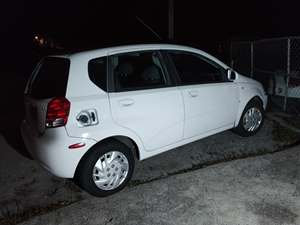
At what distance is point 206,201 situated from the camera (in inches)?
137

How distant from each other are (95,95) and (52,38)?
122ft

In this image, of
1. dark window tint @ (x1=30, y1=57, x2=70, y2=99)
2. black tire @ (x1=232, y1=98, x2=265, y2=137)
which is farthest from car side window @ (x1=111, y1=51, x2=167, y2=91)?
black tire @ (x1=232, y1=98, x2=265, y2=137)

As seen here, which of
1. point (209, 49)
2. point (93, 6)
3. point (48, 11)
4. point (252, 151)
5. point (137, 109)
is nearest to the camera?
point (137, 109)

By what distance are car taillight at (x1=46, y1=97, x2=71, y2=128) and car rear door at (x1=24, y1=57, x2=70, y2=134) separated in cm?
8

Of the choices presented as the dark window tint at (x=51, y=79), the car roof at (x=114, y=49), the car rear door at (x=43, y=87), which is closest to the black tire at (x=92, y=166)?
the car rear door at (x=43, y=87)

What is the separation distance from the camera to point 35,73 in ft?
13.2

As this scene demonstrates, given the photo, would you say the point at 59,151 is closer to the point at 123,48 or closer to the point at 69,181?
the point at 69,181

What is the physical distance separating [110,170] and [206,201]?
44.9 inches

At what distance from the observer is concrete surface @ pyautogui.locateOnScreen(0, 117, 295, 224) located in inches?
147

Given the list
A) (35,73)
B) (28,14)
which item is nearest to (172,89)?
(35,73)

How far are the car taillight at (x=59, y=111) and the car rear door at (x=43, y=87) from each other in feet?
0.26

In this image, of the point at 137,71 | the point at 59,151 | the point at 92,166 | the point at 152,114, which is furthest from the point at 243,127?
the point at 59,151

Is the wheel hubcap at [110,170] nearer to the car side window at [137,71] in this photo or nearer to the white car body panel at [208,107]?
the car side window at [137,71]

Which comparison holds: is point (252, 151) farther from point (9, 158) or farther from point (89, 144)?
point (9, 158)
